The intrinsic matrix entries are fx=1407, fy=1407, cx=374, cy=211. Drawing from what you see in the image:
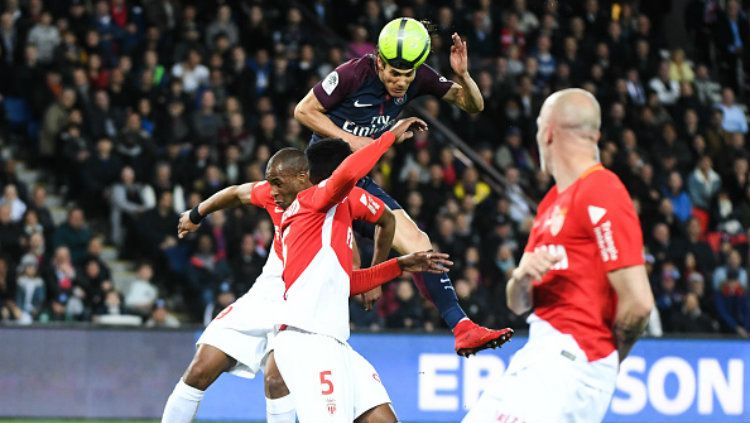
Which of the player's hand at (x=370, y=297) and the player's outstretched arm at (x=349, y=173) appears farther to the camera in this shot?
the player's hand at (x=370, y=297)

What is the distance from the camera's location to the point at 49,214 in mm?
16312

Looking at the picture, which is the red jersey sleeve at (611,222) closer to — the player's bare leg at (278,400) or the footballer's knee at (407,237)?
the footballer's knee at (407,237)

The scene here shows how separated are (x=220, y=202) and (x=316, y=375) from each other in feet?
7.78

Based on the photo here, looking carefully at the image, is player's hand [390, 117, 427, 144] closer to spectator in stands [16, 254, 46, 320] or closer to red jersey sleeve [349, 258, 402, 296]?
red jersey sleeve [349, 258, 402, 296]

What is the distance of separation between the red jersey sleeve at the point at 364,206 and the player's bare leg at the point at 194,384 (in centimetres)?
160

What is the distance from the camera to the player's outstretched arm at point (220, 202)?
362 inches

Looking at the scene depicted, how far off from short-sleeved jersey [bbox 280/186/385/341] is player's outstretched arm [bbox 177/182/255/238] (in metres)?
1.68

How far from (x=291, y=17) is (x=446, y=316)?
11255 millimetres

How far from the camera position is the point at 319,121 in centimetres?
855

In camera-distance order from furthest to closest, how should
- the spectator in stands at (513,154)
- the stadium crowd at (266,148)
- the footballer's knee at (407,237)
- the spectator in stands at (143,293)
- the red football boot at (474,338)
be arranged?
the spectator in stands at (513,154) < the stadium crowd at (266,148) < the spectator in stands at (143,293) < the footballer's knee at (407,237) < the red football boot at (474,338)

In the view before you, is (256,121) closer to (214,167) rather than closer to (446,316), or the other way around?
(214,167)

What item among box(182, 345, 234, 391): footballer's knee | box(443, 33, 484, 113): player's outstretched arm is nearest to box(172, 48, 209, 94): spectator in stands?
box(182, 345, 234, 391): footballer's knee

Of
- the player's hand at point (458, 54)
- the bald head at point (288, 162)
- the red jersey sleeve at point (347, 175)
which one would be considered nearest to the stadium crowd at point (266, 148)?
the player's hand at point (458, 54)

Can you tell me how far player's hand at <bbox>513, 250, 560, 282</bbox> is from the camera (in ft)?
18.0
